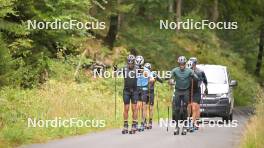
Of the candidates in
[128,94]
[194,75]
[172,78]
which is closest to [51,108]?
[128,94]

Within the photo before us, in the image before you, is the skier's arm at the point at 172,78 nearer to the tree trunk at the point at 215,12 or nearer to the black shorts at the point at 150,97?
the black shorts at the point at 150,97

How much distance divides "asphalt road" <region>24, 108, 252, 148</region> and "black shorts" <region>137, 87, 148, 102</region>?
3.12ft

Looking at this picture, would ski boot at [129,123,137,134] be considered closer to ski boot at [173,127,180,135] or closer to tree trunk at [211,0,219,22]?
ski boot at [173,127,180,135]

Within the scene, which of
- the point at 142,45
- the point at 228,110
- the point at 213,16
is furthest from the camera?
the point at 213,16

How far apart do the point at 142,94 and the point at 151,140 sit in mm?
2652

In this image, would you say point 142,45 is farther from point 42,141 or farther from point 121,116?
point 42,141

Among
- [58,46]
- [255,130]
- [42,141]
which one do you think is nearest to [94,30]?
[58,46]

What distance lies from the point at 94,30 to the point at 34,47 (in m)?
10.7

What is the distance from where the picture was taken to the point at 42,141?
1617cm

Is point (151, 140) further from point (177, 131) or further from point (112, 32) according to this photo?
point (112, 32)

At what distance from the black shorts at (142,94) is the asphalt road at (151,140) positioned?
3.12 ft

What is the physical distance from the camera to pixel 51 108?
2003 cm

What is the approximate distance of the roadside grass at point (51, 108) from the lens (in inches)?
641

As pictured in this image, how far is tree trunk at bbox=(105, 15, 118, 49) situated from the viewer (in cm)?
3434
